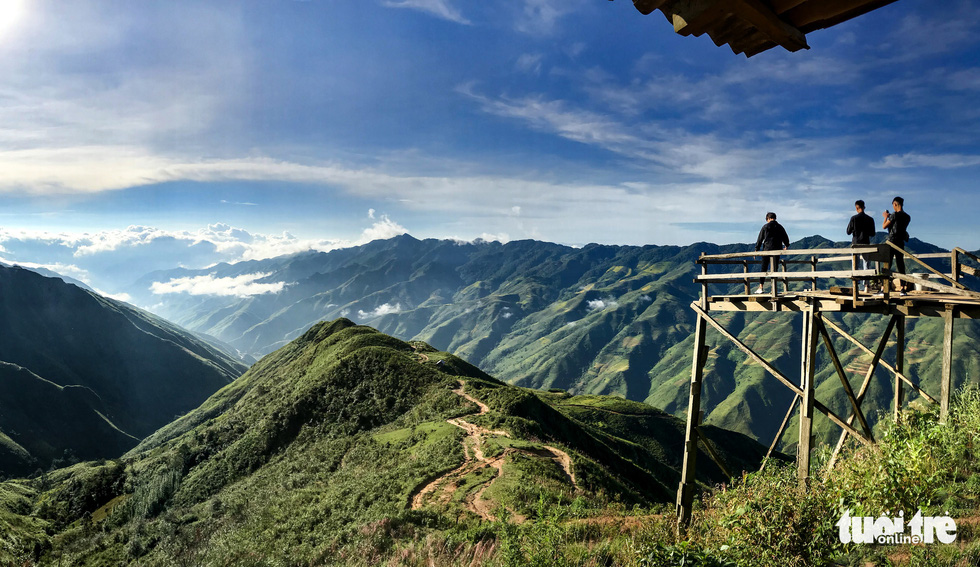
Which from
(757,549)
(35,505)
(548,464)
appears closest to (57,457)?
(35,505)

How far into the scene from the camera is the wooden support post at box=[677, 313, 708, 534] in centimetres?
1444

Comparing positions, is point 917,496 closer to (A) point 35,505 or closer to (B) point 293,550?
(B) point 293,550

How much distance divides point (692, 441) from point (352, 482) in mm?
21778

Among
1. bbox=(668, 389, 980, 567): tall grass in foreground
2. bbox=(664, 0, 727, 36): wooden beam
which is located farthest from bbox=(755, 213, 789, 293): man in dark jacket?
bbox=(664, 0, 727, 36): wooden beam

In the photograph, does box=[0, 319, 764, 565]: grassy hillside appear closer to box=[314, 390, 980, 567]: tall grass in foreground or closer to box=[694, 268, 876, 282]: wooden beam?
box=[314, 390, 980, 567]: tall grass in foreground

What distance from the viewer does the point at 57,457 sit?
156 meters

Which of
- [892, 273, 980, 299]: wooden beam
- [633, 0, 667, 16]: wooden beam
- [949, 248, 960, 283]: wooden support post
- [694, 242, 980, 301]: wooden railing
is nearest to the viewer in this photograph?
[633, 0, 667, 16]: wooden beam

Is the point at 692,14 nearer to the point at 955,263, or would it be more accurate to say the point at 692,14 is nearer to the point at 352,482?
the point at 955,263

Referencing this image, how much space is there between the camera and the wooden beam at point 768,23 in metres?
3.03

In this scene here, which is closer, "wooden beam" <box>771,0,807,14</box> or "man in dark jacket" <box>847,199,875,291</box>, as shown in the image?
"wooden beam" <box>771,0,807,14</box>

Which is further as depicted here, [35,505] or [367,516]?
[35,505]

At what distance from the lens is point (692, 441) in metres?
15.2

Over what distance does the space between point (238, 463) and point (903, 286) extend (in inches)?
2158

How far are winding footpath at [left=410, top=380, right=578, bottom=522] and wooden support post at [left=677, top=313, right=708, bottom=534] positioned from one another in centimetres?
714
